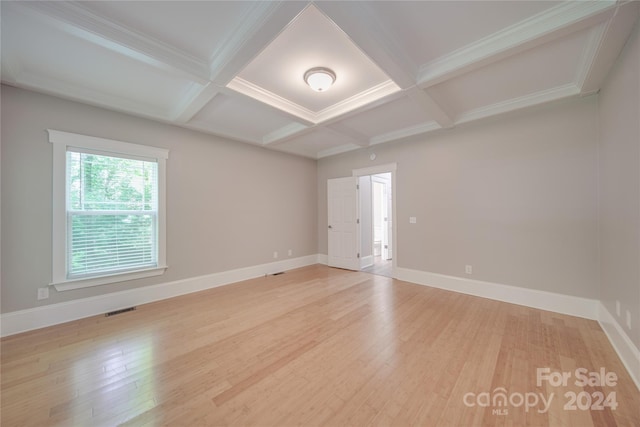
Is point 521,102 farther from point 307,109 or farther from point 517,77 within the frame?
point 307,109

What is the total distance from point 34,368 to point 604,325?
5.57 meters

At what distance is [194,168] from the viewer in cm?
400

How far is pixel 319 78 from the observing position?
8.29ft

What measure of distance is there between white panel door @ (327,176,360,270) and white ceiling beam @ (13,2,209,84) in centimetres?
364

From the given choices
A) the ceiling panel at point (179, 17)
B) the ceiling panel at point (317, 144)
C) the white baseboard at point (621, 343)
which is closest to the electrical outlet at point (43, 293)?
the ceiling panel at point (179, 17)

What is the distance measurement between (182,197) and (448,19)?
409cm

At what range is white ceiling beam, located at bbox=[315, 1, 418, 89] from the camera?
1.70 metres

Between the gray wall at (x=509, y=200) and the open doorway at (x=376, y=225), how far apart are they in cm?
68

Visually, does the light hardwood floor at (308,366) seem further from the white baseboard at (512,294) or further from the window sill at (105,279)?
the window sill at (105,279)

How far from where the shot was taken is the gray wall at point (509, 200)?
2910mm

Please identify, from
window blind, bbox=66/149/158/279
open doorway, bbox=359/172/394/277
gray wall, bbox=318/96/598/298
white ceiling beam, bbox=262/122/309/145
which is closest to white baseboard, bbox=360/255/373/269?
open doorway, bbox=359/172/394/277

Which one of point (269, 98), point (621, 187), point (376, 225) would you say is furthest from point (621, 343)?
point (376, 225)

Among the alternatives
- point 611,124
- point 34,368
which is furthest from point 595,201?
point 34,368

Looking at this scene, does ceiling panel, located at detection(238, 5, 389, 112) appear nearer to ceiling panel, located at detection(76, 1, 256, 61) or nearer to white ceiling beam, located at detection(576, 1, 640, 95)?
ceiling panel, located at detection(76, 1, 256, 61)
